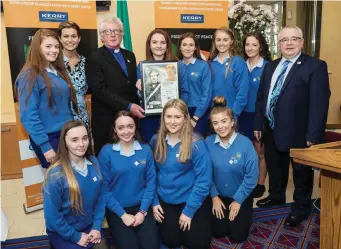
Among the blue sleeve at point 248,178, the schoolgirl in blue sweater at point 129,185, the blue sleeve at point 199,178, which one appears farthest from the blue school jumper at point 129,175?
the blue sleeve at point 248,178

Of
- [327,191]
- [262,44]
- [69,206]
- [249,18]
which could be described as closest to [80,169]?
[69,206]

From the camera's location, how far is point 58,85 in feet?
7.68

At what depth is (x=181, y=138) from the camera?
7.89 feet

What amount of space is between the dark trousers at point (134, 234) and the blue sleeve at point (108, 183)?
7cm

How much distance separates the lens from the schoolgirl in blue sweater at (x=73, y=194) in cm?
197

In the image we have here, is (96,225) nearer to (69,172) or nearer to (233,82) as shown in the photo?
(69,172)

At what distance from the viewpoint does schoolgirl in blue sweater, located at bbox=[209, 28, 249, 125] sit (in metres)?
2.97

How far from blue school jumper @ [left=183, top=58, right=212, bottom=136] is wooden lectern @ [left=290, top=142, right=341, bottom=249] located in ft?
4.02

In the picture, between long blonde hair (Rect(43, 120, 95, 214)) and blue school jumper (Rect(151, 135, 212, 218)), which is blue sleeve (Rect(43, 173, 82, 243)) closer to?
long blonde hair (Rect(43, 120, 95, 214))

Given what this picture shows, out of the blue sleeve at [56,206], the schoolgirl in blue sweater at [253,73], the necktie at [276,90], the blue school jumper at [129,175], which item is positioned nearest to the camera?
the blue sleeve at [56,206]

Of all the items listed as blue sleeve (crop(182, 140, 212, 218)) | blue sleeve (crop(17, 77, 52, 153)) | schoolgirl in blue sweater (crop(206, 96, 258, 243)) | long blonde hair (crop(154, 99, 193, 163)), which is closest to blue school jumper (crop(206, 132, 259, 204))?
schoolgirl in blue sweater (crop(206, 96, 258, 243))

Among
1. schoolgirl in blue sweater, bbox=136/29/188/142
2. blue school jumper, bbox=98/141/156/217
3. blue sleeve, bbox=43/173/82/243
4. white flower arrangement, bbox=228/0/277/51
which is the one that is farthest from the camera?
white flower arrangement, bbox=228/0/277/51

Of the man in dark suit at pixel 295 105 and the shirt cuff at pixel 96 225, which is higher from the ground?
the man in dark suit at pixel 295 105

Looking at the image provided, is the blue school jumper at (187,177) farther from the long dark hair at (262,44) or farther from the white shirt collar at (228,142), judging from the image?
the long dark hair at (262,44)
